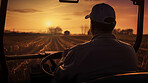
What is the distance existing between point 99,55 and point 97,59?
0.04 meters

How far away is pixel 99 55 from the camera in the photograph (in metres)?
1.38

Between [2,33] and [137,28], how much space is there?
2436 millimetres

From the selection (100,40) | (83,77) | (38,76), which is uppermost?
(100,40)

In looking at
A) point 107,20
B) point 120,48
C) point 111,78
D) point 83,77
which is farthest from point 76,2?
point 111,78

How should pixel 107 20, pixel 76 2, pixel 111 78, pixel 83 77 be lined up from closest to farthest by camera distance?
pixel 111 78, pixel 83 77, pixel 107 20, pixel 76 2

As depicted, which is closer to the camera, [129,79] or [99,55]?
[129,79]

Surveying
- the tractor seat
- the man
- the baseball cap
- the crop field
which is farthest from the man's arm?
the crop field

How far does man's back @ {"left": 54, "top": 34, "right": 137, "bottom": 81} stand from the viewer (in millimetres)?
1371

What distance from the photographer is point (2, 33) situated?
6.88ft

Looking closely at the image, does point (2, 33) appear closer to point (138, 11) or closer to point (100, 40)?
point (100, 40)

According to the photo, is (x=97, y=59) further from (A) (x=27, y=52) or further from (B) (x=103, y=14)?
(A) (x=27, y=52)

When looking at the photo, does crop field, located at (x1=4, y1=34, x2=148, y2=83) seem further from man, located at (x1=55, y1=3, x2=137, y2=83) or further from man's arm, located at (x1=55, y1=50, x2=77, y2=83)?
man's arm, located at (x1=55, y1=50, x2=77, y2=83)

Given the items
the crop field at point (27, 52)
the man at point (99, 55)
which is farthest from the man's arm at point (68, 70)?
the crop field at point (27, 52)

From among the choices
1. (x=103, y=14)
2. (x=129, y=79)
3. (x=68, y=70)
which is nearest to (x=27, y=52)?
(x=68, y=70)
